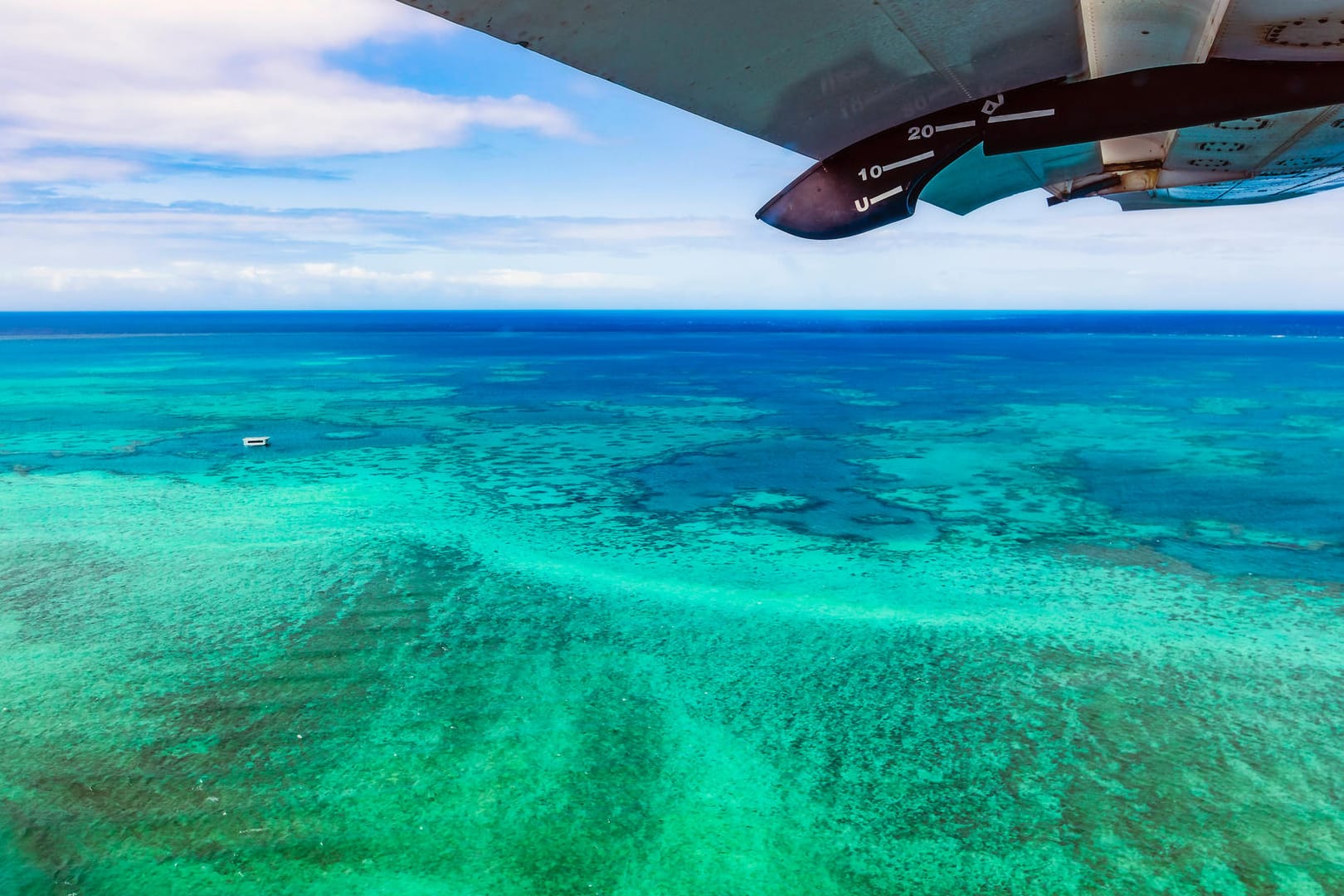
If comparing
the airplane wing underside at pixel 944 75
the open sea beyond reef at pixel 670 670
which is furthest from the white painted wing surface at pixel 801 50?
the open sea beyond reef at pixel 670 670

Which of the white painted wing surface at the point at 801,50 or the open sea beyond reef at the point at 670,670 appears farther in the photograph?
the open sea beyond reef at the point at 670,670

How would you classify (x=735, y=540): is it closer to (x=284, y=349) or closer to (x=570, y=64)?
(x=570, y=64)

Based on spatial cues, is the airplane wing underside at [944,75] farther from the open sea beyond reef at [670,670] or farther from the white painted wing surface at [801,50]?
the open sea beyond reef at [670,670]

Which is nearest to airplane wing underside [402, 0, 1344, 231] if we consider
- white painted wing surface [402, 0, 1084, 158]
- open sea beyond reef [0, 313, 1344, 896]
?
white painted wing surface [402, 0, 1084, 158]

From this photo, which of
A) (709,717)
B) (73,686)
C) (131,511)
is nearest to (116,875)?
(73,686)

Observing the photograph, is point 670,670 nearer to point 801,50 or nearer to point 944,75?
point 944,75

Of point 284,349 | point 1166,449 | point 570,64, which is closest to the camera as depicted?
point 570,64
